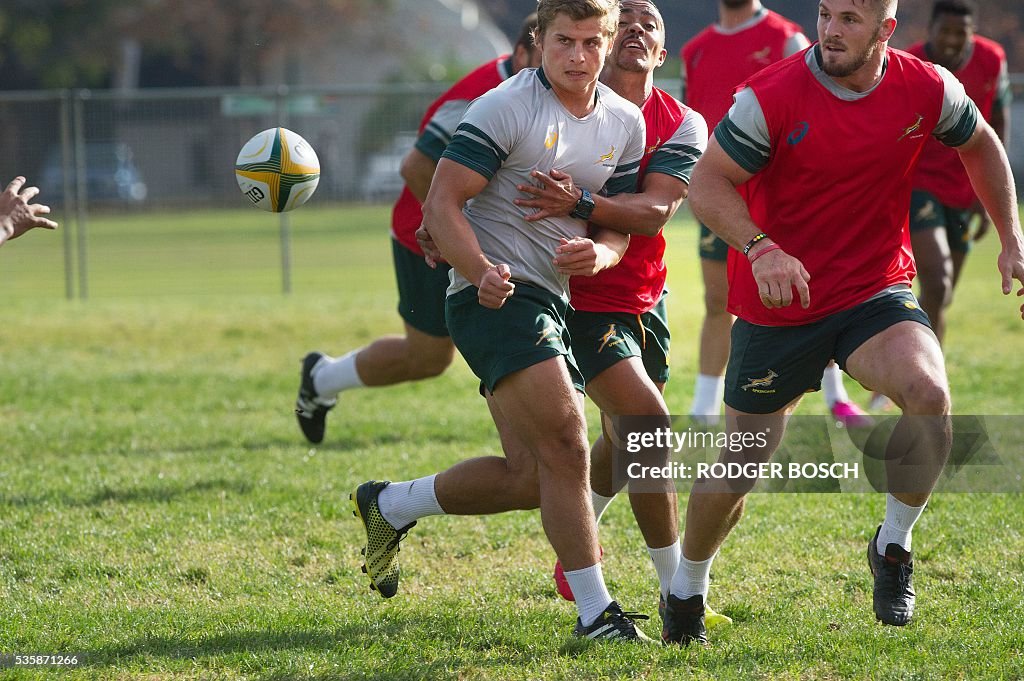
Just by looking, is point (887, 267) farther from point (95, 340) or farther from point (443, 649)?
point (95, 340)

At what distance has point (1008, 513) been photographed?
5.90 metres

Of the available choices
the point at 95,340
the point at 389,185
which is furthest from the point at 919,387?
the point at 389,185

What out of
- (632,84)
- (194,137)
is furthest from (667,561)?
(194,137)

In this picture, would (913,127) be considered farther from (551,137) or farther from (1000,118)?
(1000,118)

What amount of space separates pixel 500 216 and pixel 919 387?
1.50m

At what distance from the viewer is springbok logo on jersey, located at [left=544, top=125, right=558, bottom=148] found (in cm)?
432

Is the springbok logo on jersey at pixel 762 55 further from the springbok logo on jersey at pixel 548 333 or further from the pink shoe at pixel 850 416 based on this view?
the springbok logo on jersey at pixel 548 333

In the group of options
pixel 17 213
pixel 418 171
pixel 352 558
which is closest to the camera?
pixel 17 213

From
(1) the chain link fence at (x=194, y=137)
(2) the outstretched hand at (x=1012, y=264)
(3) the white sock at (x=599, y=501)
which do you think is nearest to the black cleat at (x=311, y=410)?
(3) the white sock at (x=599, y=501)

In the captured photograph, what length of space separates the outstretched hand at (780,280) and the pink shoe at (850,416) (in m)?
4.12

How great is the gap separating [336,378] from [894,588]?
415cm

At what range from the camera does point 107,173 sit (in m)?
21.6

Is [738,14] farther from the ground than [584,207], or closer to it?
farther from the ground
